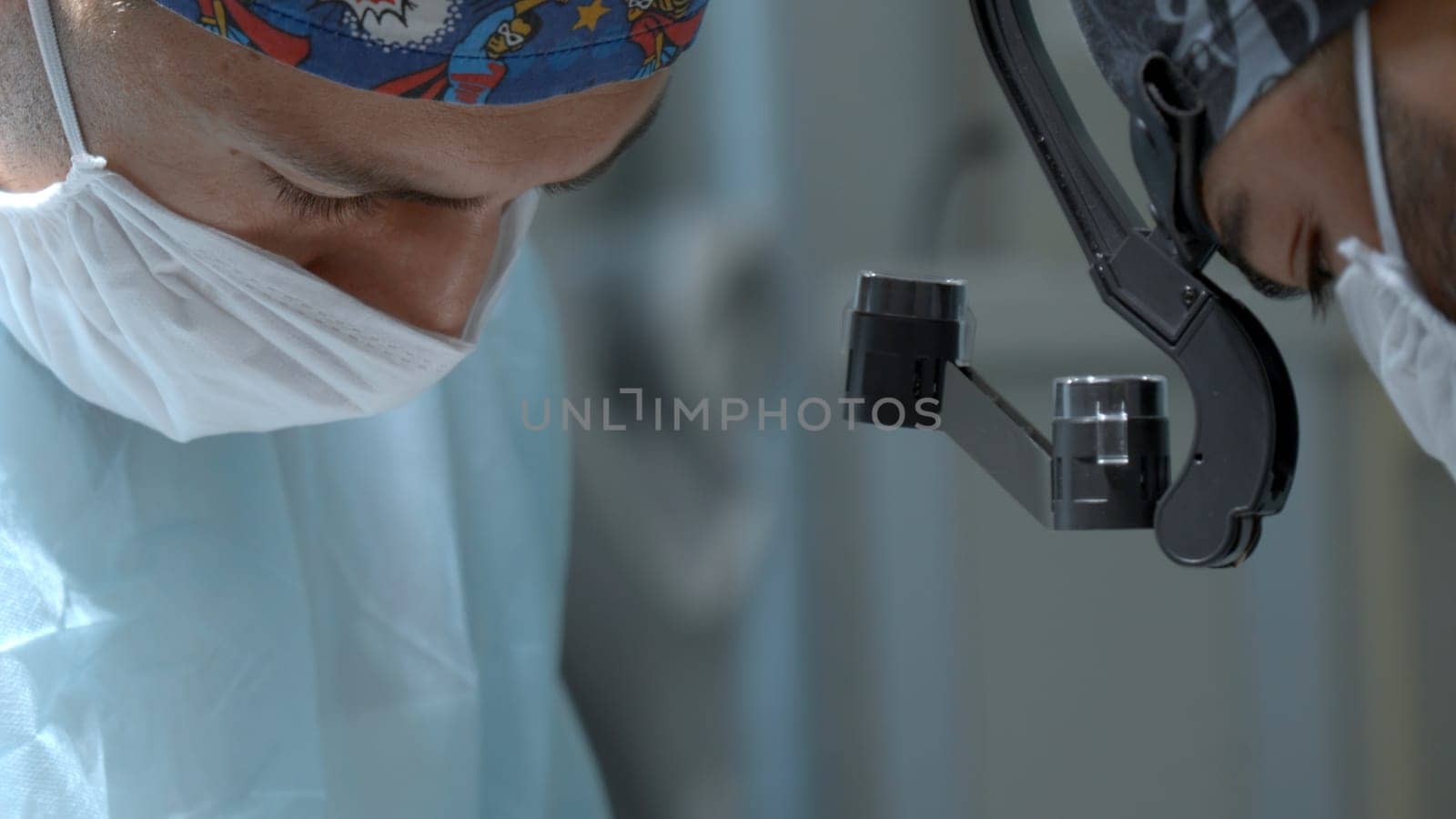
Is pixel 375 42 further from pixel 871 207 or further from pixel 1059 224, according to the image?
pixel 1059 224

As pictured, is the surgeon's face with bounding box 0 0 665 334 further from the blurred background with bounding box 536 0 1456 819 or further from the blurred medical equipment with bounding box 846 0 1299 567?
Result: the blurred background with bounding box 536 0 1456 819

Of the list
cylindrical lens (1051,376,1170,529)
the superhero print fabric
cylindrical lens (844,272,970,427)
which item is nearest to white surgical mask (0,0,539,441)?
the superhero print fabric

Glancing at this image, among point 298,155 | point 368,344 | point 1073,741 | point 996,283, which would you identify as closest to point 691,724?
point 1073,741

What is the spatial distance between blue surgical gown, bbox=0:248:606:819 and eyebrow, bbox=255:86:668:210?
10.5 inches

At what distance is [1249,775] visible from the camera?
1159 mm

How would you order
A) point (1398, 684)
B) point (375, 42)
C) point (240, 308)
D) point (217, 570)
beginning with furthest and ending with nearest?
point (1398, 684)
point (217, 570)
point (240, 308)
point (375, 42)

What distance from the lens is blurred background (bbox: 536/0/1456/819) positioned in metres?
1.10

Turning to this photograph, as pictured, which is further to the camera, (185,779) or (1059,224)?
(1059,224)

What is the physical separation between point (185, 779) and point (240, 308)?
0.91 ft

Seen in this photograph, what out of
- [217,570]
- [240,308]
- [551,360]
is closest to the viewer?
[240,308]

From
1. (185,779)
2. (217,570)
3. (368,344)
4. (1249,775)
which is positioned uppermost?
(368,344)

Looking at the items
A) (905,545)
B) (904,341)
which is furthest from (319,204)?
(905,545)

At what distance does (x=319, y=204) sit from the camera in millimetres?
670

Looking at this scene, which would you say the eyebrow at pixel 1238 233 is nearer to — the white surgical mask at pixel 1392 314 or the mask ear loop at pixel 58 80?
the white surgical mask at pixel 1392 314
